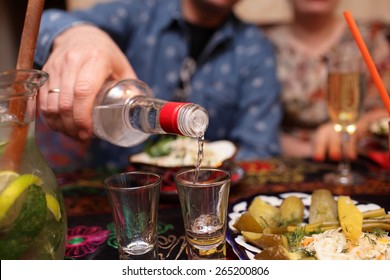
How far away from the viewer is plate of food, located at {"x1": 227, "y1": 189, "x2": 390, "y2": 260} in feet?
1.88

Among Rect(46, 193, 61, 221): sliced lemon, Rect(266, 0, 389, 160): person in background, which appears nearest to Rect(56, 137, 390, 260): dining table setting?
Rect(46, 193, 61, 221): sliced lemon

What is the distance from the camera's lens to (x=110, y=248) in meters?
0.73

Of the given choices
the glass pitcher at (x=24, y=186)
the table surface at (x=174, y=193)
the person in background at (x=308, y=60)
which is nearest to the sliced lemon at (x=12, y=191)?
the glass pitcher at (x=24, y=186)

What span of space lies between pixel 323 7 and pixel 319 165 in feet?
3.39

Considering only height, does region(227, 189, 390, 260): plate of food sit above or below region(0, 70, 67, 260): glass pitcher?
below

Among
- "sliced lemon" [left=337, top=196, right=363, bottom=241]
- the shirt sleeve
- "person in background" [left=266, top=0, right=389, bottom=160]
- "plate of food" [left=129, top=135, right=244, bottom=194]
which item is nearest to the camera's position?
"sliced lemon" [left=337, top=196, right=363, bottom=241]

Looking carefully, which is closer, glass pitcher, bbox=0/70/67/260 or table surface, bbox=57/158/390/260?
glass pitcher, bbox=0/70/67/260

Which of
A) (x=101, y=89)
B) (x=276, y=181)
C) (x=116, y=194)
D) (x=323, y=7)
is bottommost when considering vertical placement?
(x=276, y=181)

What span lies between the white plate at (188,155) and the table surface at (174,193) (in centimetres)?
5

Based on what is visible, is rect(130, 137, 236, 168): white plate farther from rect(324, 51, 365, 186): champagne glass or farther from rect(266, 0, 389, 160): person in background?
rect(266, 0, 389, 160): person in background

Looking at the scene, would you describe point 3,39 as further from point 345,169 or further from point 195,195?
point 195,195

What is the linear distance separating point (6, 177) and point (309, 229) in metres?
0.43

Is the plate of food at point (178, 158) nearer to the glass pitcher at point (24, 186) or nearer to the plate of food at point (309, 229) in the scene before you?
the plate of food at point (309, 229)

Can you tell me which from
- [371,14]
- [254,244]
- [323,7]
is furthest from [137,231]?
[371,14]
